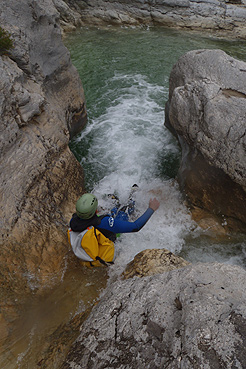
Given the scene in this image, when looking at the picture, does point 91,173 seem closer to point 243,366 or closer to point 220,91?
point 220,91

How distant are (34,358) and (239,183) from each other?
433 centimetres

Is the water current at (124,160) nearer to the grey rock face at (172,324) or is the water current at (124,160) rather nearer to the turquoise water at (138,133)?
the turquoise water at (138,133)

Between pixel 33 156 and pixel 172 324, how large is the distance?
151 inches

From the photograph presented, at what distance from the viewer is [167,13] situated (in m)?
17.0

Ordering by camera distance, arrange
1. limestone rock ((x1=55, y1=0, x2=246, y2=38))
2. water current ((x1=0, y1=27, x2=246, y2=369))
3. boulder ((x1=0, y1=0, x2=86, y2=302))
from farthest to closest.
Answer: limestone rock ((x1=55, y1=0, x2=246, y2=38)) → boulder ((x1=0, y1=0, x2=86, y2=302)) → water current ((x1=0, y1=27, x2=246, y2=369))

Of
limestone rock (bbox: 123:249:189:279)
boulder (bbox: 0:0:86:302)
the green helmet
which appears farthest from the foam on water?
the green helmet

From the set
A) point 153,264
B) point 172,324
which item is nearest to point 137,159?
point 153,264

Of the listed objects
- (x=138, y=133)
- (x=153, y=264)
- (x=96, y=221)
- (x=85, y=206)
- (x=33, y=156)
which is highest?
(x=33, y=156)

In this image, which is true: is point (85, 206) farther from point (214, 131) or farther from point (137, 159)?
point (137, 159)

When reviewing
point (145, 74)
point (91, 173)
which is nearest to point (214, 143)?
point (91, 173)

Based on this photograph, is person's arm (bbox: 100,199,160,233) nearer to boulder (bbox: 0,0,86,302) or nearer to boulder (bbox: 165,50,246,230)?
boulder (bbox: 0,0,86,302)

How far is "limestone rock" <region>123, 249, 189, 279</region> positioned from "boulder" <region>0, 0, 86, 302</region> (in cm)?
127

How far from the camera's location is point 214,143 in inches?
201

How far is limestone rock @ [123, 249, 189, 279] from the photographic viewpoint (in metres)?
3.98
